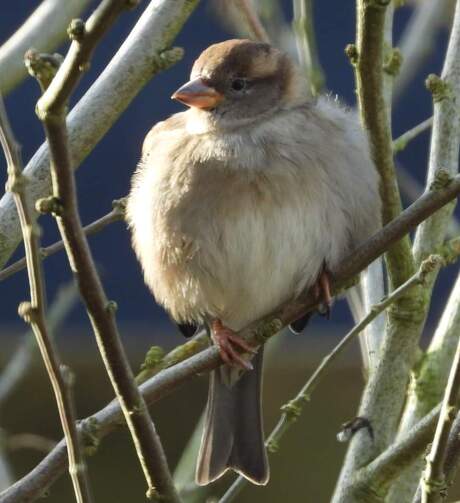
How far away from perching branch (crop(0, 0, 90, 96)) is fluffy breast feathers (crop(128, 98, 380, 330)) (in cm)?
44

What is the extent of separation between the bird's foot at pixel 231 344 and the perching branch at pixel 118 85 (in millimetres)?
573

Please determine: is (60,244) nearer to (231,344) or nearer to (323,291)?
(231,344)

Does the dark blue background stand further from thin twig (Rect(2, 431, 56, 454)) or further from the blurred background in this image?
thin twig (Rect(2, 431, 56, 454))

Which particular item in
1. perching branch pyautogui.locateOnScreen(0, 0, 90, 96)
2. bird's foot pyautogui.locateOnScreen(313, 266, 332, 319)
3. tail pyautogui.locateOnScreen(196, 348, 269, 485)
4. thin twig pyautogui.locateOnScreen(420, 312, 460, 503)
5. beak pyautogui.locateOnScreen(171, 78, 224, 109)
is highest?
perching branch pyautogui.locateOnScreen(0, 0, 90, 96)

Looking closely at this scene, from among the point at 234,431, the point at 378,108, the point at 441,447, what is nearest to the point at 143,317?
the point at 234,431

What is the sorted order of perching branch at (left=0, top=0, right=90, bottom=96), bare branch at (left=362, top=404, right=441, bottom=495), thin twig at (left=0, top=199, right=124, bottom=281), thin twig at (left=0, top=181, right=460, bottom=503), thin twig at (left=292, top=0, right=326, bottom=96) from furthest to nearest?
thin twig at (left=292, top=0, right=326, bottom=96)
perching branch at (left=0, top=0, right=90, bottom=96)
bare branch at (left=362, top=404, right=441, bottom=495)
thin twig at (left=0, top=199, right=124, bottom=281)
thin twig at (left=0, top=181, right=460, bottom=503)

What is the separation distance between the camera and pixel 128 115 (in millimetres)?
5129

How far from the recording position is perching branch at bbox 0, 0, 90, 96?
2.77m

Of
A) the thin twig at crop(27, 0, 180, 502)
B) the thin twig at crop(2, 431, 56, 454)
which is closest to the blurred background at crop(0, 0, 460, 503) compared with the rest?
the thin twig at crop(2, 431, 56, 454)

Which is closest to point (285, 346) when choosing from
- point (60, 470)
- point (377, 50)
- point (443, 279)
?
point (443, 279)

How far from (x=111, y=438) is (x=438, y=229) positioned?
3050 mm

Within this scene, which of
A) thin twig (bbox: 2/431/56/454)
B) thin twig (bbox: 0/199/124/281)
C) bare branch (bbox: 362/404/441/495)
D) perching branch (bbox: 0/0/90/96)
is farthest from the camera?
thin twig (bbox: 2/431/56/454)

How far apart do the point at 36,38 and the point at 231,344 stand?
85 cm

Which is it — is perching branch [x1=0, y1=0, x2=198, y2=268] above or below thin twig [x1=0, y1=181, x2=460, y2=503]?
above
